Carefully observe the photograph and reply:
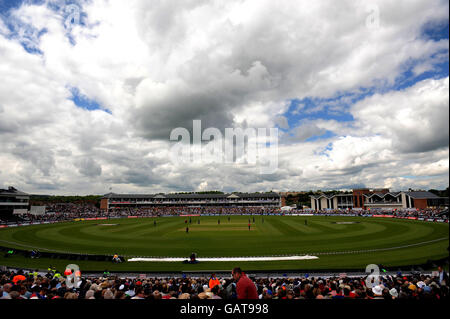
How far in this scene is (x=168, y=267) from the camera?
20938 mm

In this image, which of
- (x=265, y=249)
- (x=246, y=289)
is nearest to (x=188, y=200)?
(x=265, y=249)

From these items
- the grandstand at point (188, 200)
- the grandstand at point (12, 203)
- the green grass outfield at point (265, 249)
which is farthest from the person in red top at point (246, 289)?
the grandstand at point (188, 200)

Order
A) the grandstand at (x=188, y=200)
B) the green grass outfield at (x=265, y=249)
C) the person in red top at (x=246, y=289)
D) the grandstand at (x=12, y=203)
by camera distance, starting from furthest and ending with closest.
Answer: the grandstand at (x=188, y=200) → the grandstand at (x=12, y=203) → the green grass outfield at (x=265, y=249) → the person in red top at (x=246, y=289)

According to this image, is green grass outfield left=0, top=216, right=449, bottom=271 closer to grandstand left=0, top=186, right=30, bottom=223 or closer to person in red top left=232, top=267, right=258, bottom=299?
Result: person in red top left=232, top=267, right=258, bottom=299

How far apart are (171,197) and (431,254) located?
119107 mm

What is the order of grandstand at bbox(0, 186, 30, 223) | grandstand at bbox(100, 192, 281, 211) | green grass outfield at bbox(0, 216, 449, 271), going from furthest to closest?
1. grandstand at bbox(100, 192, 281, 211)
2. grandstand at bbox(0, 186, 30, 223)
3. green grass outfield at bbox(0, 216, 449, 271)

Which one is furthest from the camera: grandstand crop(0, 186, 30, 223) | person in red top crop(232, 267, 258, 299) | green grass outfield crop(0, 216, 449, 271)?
grandstand crop(0, 186, 30, 223)

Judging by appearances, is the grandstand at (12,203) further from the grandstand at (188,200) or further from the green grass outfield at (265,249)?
the green grass outfield at (265,249)

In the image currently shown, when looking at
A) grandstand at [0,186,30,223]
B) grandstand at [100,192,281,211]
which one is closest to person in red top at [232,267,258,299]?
grandstand at [0,186,30,223]
